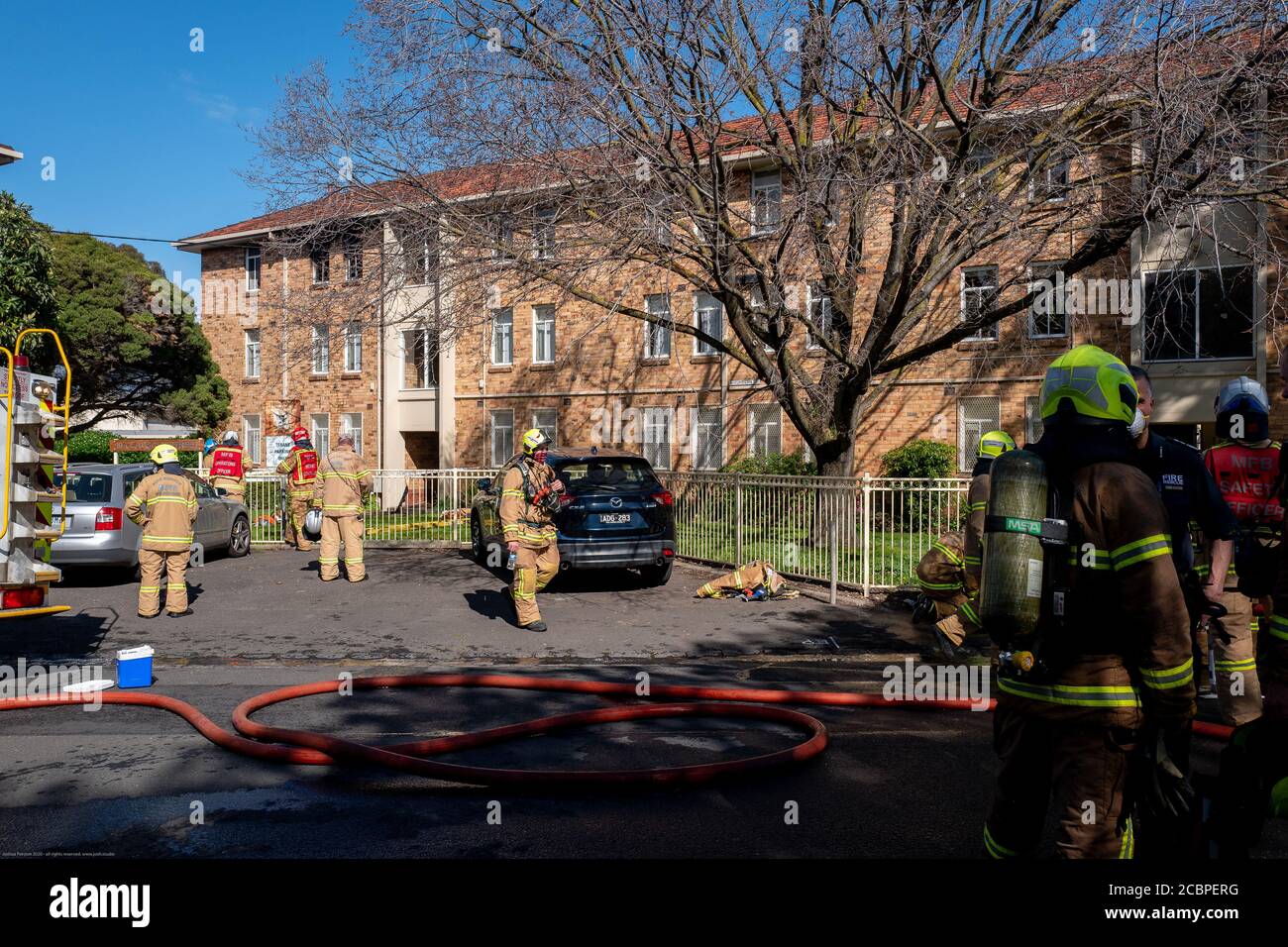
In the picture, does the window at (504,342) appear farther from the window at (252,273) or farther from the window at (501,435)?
the window at (252,273)

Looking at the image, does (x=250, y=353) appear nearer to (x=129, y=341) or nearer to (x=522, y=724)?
(x=129, y=341)

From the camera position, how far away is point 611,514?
12.1 meters

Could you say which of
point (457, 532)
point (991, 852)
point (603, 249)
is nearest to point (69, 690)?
point (991, 852)

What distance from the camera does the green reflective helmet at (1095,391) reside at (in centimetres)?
325

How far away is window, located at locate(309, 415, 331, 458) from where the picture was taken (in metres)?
32.1

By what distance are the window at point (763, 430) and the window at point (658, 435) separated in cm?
236

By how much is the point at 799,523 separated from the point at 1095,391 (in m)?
9.32

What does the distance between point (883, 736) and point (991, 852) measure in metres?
2.74

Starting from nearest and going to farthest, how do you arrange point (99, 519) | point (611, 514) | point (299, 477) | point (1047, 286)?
point (611, 514) < point (99, 519) < point (1047, 286) < point (299, 477)

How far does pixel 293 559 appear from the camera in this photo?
1557cm

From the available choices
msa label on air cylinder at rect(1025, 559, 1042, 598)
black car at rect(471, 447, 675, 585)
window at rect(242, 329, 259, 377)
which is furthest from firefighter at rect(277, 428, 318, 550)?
window at rect(242, 329, 259, 377)

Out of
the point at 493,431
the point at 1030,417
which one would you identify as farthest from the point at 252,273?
the point at 1030,417
